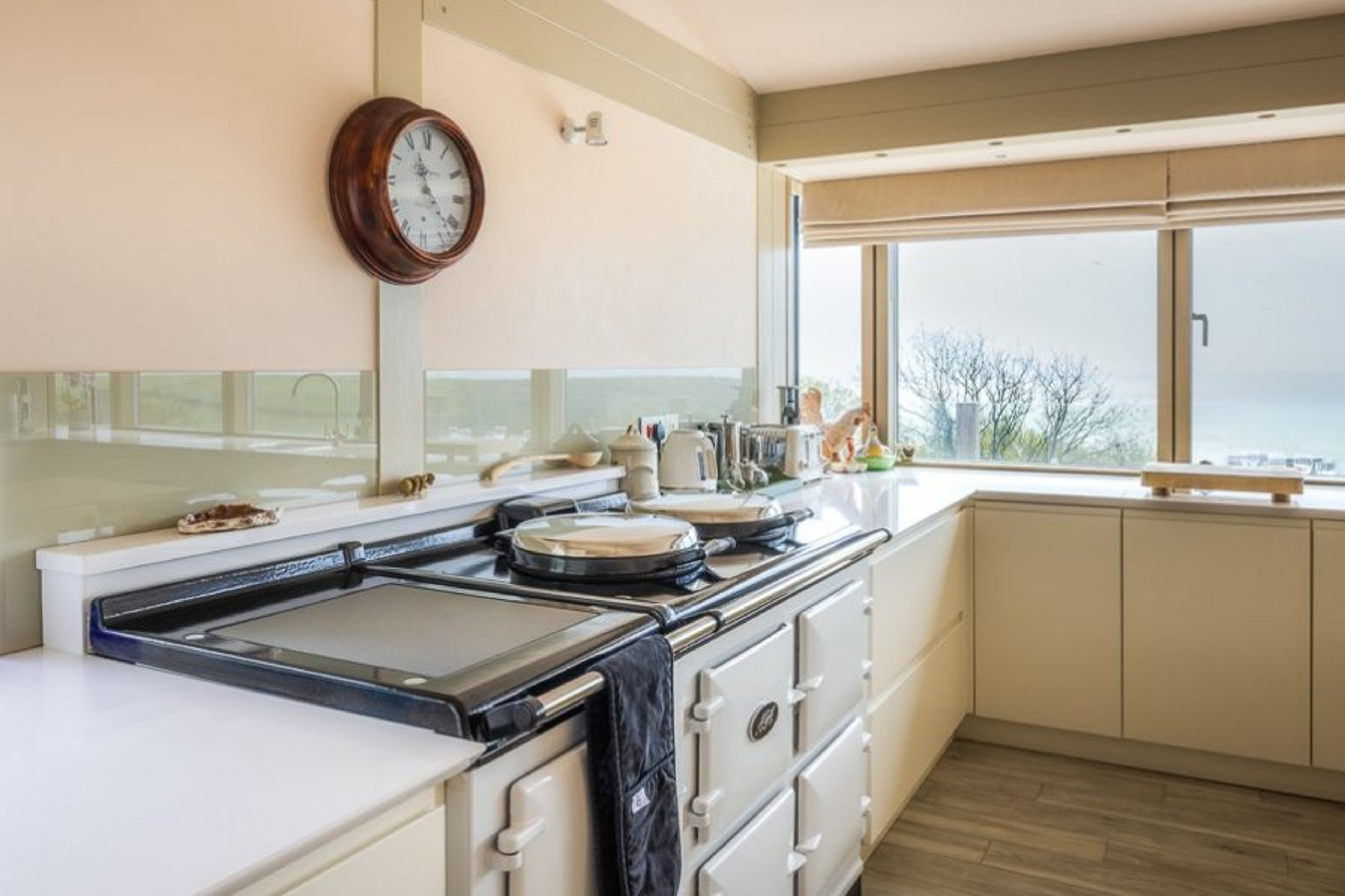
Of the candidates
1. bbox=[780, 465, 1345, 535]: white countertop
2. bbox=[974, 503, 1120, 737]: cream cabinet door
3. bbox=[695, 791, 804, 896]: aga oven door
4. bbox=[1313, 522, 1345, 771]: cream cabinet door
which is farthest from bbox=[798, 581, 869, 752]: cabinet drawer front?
bbox=[1313, 522, 1345, 771]: cream cabinet door

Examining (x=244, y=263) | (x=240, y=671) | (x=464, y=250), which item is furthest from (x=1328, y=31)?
(x=240, y=671)

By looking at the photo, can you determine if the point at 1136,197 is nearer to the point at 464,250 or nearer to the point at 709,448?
the point at 709,448

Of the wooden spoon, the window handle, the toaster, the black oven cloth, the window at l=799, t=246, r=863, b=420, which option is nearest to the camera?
the black oven cloth

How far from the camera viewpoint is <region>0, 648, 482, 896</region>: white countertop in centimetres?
85

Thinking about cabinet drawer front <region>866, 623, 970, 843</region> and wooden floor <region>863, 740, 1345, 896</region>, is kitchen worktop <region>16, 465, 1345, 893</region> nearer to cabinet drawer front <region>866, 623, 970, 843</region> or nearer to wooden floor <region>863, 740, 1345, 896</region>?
cabinet drawer front <region>866, 623, 970, 843</region>

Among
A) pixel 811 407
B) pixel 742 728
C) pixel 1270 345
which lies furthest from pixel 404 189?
pixel 1270 345

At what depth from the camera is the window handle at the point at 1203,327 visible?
3.64m

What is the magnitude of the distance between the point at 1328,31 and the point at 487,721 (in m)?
2.98

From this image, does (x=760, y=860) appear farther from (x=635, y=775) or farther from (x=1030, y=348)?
(x=1030, y=348)

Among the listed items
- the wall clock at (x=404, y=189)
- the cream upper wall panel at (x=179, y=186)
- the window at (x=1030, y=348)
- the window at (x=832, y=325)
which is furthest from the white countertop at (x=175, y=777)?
the window at (x=1030, y=348)

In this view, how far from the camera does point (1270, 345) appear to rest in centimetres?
356

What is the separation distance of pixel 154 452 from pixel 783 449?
2039 mm

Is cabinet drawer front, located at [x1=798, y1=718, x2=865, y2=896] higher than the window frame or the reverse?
the reverse

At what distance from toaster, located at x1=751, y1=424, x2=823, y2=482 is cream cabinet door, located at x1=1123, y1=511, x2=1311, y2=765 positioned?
102 cm
